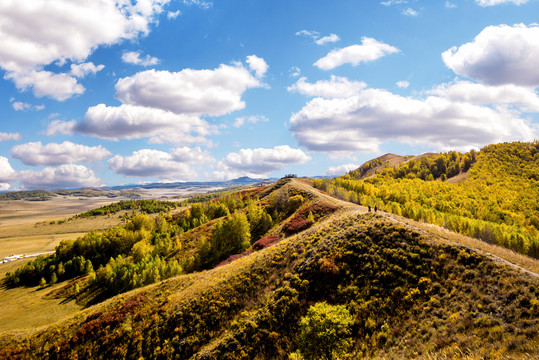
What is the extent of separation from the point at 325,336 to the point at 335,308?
13.4 ft

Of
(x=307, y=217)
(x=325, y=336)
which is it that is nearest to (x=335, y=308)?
(x=325, y=336)

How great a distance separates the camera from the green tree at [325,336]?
25.4 metres

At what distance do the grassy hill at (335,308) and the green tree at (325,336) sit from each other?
0.16 meters

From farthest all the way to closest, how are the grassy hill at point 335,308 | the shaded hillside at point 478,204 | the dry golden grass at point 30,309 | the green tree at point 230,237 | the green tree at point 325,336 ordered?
the green tree at point 230,237
the shaded hillside at point 478,204
the dry golden grass at point 30,309
the green tree at point 325,336
the grassy hill at point 335,308

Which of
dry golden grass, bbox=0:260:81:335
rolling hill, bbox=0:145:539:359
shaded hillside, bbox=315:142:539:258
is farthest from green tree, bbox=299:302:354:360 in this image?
shaded hillside, bbox=315:142:539:258

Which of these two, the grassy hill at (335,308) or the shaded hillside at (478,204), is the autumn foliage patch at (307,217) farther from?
the shaded hillside at (478,204)

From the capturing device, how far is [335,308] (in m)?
29.2

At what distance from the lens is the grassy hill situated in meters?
23.4

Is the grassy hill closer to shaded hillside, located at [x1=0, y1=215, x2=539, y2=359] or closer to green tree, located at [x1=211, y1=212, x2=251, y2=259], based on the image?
shaded hillside, located at [x1=0, y1=215, x2=539, y2=359]

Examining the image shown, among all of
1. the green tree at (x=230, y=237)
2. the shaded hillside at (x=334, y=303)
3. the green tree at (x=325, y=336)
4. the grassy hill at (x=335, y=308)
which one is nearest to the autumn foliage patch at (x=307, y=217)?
the green tree at (x=230, y=237)

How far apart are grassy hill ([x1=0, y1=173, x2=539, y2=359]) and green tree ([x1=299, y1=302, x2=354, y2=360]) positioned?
0.16 m

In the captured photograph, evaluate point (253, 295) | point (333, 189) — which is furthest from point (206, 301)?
point (333, 189)

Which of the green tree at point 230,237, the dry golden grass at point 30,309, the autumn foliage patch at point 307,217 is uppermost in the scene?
the autumn foliage patch at point 307,217

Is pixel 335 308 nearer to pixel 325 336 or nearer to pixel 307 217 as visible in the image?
pixel 325 336
